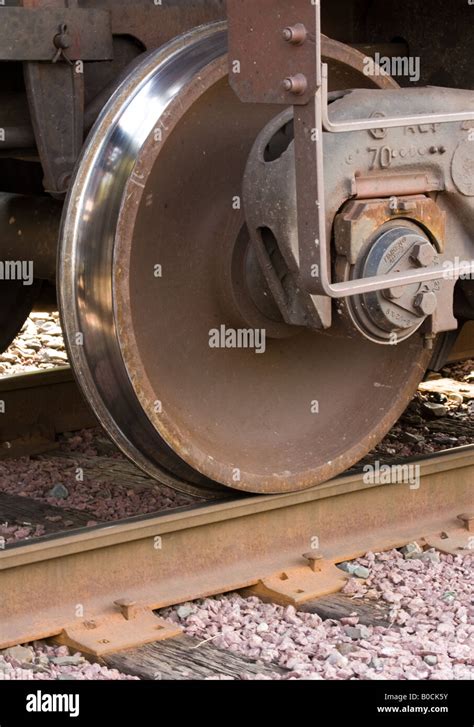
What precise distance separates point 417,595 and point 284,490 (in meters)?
0.55

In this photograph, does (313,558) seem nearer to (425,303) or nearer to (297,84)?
(425,303)

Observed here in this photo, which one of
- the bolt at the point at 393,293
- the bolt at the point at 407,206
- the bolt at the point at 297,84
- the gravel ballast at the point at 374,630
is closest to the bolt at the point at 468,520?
the gravel ballast at the point at 374,630

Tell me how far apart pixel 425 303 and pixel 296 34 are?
0.98m

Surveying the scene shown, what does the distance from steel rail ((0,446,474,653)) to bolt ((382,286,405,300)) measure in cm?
79

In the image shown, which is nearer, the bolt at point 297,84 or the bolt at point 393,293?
the bolt at point 297,84

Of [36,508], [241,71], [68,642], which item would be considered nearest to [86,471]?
[36,508]

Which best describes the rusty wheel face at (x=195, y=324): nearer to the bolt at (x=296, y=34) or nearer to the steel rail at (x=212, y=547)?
the steel rail at (x=212, y=547)

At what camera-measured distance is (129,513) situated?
5137 millimetres

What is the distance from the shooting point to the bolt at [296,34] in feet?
12.5

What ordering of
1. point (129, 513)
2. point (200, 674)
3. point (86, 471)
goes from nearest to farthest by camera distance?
1. point (200, 674)
2. point (129, 513)
3. point (86, 471)

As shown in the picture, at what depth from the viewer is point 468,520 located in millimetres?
4977

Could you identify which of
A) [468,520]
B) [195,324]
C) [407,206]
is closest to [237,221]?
[195,324]

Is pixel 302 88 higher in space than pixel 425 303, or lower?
higher

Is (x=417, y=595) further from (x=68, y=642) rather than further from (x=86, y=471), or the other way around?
(x=86, y=471)
